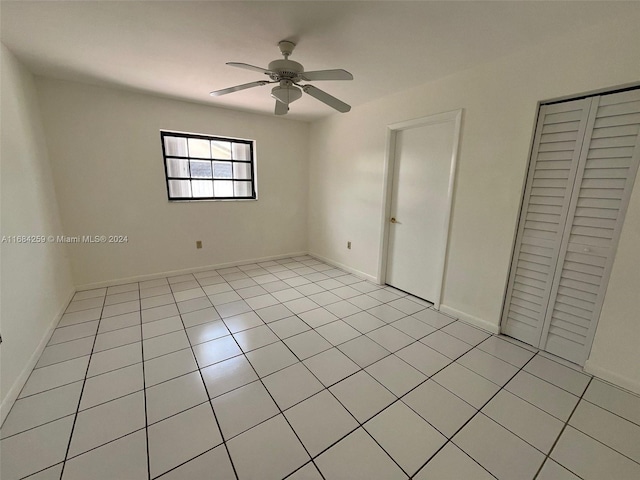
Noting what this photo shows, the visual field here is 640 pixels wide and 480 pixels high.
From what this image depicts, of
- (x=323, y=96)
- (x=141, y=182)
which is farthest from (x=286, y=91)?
(x=141, y=182)

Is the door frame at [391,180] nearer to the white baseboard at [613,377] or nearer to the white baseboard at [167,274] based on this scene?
the white baseboard at [613,377]

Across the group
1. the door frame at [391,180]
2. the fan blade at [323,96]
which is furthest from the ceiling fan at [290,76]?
the door frame at [391,180]

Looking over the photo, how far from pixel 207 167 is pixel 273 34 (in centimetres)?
240

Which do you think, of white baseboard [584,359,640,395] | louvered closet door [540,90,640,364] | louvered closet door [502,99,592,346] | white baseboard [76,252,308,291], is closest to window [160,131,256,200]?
white baseboard [76,252,308,291]

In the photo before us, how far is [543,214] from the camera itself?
6.70ft

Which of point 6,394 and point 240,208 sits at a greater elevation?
point 240,208

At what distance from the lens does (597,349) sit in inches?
72.4

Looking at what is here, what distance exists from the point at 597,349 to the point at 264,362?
238 centimetres

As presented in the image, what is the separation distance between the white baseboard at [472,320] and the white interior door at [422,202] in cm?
12

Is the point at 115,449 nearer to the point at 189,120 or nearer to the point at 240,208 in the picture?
the point at 240,208

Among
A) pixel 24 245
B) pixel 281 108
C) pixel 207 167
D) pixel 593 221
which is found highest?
pixel 281 108

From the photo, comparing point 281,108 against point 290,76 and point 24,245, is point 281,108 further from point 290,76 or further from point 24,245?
point 24,245

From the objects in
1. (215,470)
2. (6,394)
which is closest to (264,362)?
(215,470)

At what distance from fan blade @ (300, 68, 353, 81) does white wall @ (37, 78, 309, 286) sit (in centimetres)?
234
